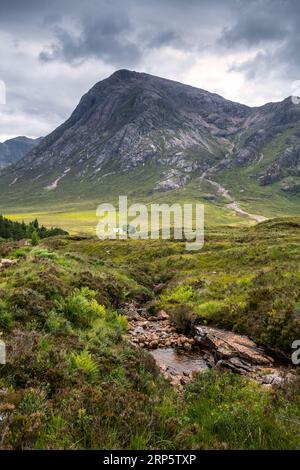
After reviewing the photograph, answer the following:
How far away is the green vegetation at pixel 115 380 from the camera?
22.2 feet

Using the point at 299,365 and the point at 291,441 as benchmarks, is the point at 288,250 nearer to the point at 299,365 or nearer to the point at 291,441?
the point at 299,365

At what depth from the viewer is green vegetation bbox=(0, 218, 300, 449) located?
675cm

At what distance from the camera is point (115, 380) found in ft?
32.6

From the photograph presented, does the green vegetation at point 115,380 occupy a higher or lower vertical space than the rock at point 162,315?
higher

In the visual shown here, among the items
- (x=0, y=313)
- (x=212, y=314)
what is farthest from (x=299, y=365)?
(x=0, y=313)

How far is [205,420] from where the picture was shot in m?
7.68

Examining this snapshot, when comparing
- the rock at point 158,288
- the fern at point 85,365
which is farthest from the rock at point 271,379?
the rock at point 158,288

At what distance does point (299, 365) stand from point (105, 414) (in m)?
9.81

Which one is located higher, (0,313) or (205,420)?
(0,313)

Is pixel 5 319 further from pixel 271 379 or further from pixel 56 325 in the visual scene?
pixel 271 379

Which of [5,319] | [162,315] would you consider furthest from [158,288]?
[5,319]

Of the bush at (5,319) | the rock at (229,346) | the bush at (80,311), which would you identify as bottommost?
the rock at (229,346)

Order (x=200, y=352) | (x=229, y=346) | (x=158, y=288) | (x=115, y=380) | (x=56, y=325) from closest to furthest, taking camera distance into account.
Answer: (x=115, y=380) < (x=56, y=325) < (x=229, y=346) < (x=200, y=352) < (x=158, y=288)

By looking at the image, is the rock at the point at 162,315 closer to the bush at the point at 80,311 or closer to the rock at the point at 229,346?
the rock at the point at 229,346
